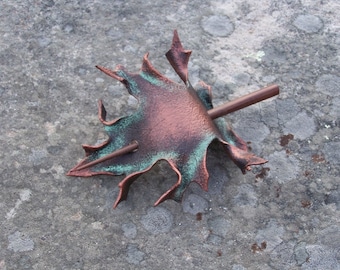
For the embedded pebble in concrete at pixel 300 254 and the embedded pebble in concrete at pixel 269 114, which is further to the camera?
the embedded pebble in concrete at pixel 269 114

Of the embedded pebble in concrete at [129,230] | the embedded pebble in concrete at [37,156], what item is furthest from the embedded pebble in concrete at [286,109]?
the embedded pebble in concrete at [37,156]

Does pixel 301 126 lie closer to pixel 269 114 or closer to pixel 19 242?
pixel 269 114

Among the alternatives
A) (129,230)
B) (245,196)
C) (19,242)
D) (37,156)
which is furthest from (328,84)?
(19,242)

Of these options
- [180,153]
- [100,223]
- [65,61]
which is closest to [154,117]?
[180,153]

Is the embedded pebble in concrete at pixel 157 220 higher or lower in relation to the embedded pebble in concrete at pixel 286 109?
lower

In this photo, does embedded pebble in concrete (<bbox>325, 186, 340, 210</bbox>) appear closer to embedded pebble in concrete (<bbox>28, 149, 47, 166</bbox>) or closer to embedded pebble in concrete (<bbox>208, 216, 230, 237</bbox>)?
embedded pebble in concrete (<bbox>208, 216, 230, 237</bbox>)

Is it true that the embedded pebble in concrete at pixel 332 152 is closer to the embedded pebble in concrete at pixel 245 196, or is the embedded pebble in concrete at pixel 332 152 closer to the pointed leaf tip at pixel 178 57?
the embedded pebble in concrete at pixel 245 196

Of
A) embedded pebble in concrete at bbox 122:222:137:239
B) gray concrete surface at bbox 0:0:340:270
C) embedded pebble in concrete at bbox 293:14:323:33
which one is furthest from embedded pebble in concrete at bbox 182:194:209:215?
embedded pebble in concrete at bbox 293:14:323:33
